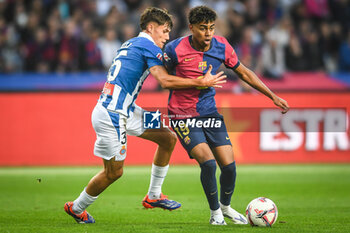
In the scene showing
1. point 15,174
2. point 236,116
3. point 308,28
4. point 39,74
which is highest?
point 308,28

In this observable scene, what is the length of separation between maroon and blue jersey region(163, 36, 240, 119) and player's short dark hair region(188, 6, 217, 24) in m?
0.35

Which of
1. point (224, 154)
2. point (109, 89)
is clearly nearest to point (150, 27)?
point (109, 89)

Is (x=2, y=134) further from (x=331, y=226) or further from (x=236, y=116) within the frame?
(x=331, y=226)

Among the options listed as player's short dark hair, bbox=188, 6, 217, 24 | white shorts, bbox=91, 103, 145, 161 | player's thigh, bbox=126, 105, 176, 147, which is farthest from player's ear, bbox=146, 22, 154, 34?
white shorts, bbox=91, 103, 145, 161

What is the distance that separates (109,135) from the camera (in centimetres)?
693

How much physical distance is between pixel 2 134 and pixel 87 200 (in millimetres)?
8641

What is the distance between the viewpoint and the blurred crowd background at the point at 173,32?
1669 centimetres

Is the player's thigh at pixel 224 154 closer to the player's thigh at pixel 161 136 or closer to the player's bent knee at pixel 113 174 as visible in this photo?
the player's thigh at pixel 161 136

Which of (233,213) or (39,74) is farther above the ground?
(39,74)

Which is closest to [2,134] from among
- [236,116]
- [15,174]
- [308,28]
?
[15,174]

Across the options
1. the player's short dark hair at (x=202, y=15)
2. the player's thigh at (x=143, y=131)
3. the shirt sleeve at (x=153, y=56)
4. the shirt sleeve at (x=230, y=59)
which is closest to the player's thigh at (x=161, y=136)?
the player's thigh at (x=143, y=131)

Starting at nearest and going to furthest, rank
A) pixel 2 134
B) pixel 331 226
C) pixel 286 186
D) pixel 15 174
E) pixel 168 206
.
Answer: pixel 331 226 → pixel 168 206 → pixel 286 186 → pixel 15 174 → pixel 2 134

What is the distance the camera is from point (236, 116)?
612 inches

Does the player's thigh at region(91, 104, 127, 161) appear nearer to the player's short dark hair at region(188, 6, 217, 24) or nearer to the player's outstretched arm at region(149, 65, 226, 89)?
the player's outstretched arm at region(149, 65, 226, 89)
